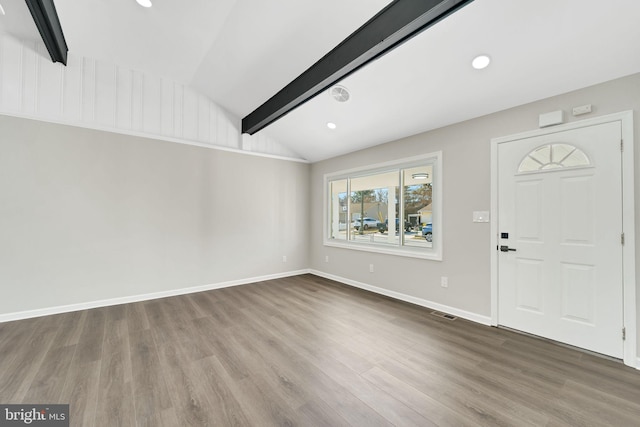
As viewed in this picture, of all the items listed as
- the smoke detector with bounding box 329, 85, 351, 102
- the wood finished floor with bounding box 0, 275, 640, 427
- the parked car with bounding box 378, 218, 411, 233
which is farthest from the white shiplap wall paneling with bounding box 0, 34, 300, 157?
the parked car with bounding box 378, 218, 411, 233

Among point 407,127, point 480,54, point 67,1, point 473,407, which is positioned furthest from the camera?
point 407,127

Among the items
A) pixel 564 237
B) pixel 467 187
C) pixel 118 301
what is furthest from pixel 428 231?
pixel 118 301

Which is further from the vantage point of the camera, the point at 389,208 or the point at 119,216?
the point at 389,208

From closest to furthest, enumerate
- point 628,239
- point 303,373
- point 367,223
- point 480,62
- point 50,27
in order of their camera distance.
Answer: point 303,373 < point 628,239 < point 480,62 < point 50,27 < point 367,223

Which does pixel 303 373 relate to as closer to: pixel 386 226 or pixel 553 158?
pixel 386 226

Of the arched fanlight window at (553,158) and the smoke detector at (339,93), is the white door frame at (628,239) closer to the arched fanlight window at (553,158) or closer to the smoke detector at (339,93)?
the arched fanlight window at (553,158)

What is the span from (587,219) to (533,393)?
1.75 meters

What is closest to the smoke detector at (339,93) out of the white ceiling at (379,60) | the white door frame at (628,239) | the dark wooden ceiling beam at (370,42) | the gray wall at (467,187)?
the white ceiling at (379,60)

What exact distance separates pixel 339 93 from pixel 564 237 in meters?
3.07

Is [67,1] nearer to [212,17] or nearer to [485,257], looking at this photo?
[212,17]

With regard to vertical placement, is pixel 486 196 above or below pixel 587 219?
above

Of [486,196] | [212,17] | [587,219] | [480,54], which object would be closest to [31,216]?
[212,17]

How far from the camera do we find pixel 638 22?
6.23ft

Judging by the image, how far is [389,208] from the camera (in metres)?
4.39
